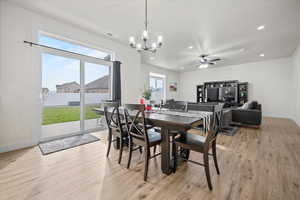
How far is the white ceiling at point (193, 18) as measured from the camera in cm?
247

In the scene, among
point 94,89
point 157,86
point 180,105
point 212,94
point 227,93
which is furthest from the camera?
point 157,86

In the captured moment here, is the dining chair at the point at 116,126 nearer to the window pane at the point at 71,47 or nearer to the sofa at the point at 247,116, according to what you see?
the window pane at the point at 71,47

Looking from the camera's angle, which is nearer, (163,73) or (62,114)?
(62,114)

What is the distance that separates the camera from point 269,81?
20.8ft

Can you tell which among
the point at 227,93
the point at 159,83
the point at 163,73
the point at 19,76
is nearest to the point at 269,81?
the point at 227,93

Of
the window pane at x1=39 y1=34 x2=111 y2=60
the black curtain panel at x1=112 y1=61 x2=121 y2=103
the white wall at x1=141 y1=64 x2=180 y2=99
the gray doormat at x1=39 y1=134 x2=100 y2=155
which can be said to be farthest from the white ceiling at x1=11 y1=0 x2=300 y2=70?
the gray doormat at x1=39 y1=134 x2=100 y2=155

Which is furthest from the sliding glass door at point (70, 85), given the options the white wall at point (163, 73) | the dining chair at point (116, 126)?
the white wall at point (163, 73)

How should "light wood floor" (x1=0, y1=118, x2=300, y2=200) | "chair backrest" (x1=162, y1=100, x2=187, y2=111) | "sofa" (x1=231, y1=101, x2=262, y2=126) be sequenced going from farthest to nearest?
"sofa" (x1=231, y1=101, x2=262, y2=126) → "chair backrest" (x1=162, y1=100, x2=187, y2=111) → "light wood floor" (x1=0, y1=118, x2=300, y2=200)

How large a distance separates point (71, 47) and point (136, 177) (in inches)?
142

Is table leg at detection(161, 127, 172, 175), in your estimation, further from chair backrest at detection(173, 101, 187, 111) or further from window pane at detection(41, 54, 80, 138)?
window pane at detection(41, 54, 80, 138)

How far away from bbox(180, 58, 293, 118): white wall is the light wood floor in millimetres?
4912

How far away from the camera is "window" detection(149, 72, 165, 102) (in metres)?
7.77

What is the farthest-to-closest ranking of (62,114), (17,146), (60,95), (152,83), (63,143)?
(152,83) → (62,114) → (60,95) → (63,143) → (17,146)

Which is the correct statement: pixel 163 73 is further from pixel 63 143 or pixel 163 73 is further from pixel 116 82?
pixel 63 143
